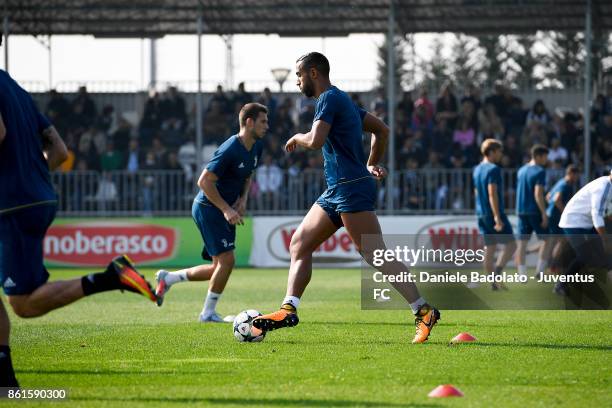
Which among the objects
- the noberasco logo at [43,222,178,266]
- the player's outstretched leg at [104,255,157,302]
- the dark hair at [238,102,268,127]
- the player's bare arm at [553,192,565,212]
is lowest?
the noberasco logo at [43,222,178,266]

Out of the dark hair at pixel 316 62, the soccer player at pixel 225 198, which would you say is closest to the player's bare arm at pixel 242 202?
the soccer player at pixel 225 198

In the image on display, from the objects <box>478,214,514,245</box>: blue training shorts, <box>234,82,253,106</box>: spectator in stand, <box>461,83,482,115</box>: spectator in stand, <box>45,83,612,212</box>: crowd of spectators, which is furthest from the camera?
<box>234,82,253,106</box>: spectator in stand

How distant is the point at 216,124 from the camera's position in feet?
98.6

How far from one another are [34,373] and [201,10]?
2161 cm

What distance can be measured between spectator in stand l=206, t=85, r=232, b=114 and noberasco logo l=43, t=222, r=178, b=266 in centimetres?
450

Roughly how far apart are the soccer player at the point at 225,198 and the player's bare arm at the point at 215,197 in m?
0.08

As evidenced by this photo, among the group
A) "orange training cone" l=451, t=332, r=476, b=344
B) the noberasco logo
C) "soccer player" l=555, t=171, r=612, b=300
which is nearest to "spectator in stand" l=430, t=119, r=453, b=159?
the noberasco logo

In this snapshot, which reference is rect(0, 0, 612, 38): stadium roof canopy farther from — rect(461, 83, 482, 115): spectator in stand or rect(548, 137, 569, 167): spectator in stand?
rect(548, 137, 569, 167): spectator in stand

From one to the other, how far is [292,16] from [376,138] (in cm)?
2012

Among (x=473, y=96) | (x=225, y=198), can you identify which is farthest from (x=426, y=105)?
(x=225, y=198)

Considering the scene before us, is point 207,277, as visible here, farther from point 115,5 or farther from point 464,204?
point 115,5

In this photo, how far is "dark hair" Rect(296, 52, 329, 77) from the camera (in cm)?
1009

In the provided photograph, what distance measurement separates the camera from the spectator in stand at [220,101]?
1190 inches

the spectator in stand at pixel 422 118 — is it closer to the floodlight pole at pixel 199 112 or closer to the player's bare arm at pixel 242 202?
the floodlight pole at pixel 199 112
